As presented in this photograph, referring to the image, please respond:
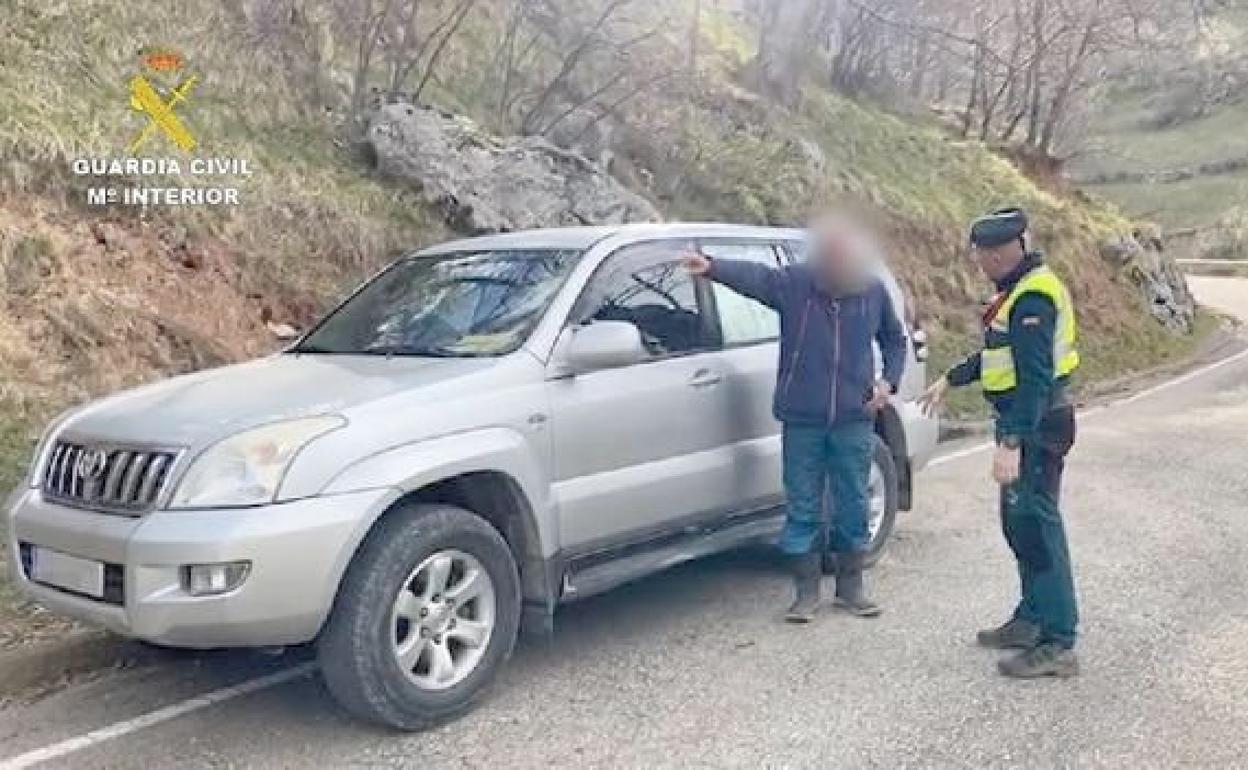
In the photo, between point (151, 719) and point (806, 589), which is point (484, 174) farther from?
point (151, 719)

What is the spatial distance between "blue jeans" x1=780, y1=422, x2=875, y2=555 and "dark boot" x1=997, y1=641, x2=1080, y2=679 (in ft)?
2.98

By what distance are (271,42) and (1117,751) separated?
399 inches

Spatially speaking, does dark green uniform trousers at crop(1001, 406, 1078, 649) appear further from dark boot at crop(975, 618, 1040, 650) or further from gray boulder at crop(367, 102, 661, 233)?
gray boulder at crop(367, 102, 661, 233)

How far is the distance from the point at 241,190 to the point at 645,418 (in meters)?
6.04

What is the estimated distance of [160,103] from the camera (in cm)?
1059

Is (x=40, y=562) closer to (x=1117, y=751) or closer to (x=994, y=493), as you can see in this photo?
(x=1117, y=751)

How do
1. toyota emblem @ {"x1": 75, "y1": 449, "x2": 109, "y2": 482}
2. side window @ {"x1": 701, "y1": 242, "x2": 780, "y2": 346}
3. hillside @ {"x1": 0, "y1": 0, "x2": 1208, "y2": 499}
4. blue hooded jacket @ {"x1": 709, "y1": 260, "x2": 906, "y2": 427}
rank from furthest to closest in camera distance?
hillside @ {"x1": 0, "y1": 0, "x2": 1208, "y2": 499}
side window @ {"x1": 701, "y1": 242, "x2": 780, "y2": 346}
blue hooded jacket @ {"x1": 709, "y1": 260, "x2": 906, "y2": 427}
toyota emblem @ {"x1": 75, "y1": 449, "x2": 109, "y2": 482}

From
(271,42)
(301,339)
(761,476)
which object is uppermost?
(271,42)

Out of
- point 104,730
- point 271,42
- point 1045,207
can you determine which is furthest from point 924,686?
point 1045,207

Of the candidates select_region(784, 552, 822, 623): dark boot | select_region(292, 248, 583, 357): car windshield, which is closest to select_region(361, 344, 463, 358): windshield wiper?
select_region(292, 248, 583, 357): car windshield

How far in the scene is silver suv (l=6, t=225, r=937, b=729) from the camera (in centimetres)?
411

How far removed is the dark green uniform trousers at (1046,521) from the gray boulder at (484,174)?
23.4ft

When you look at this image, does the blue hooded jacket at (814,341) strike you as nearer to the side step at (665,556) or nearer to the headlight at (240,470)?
the side step at (665,556)

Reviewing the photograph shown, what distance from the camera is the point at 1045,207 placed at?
22766 mm
